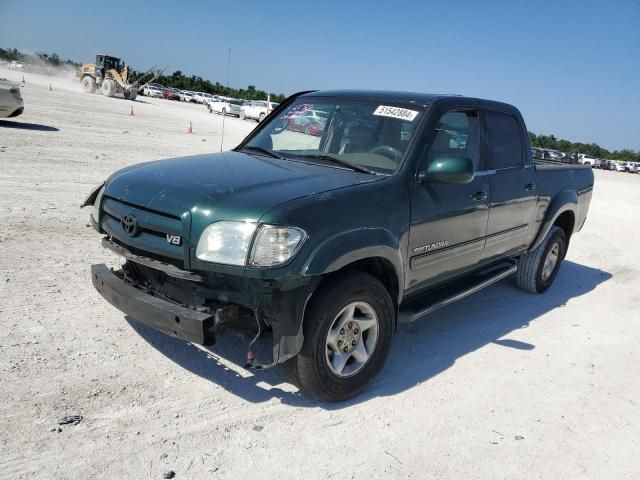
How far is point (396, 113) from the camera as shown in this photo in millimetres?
4180

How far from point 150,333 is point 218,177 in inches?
55.6

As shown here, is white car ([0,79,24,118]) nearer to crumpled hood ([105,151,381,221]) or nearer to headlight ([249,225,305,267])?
crumpled hood ([105,151,381,221])

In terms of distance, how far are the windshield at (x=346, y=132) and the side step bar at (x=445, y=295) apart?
1031 mm

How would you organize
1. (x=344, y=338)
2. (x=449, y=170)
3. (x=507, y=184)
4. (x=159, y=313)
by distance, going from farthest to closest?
(x=507, y=184) < (x=449, y=170) < (x=344, y=338) < (x=159, y=313)

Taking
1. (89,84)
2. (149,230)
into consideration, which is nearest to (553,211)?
(149,230)

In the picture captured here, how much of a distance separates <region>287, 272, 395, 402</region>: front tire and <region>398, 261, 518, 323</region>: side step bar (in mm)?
297

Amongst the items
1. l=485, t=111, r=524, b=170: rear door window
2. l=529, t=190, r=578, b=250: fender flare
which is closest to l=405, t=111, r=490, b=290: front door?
l=485, t=111, r=524, b=170: rear door window

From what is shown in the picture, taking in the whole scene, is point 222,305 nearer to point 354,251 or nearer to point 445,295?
point 354,251

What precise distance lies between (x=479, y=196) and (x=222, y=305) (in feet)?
7.87

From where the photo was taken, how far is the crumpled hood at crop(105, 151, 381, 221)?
310cm

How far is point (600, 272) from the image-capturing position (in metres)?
7.65

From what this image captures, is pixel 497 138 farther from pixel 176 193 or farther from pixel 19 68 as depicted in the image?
pixel 19 68

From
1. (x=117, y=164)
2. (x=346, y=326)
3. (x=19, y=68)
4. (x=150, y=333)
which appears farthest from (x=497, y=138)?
(x=19, y=68)

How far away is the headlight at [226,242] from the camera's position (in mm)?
2977
